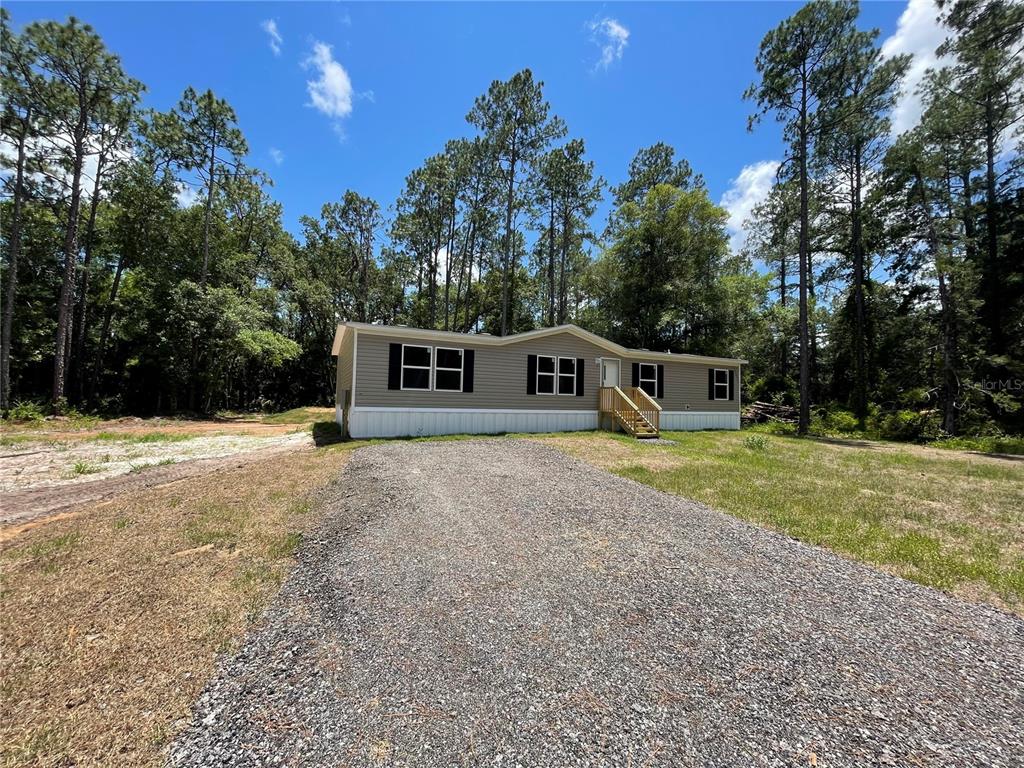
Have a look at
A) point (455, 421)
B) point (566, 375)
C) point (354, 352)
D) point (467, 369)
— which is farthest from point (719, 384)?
point (354, 352)

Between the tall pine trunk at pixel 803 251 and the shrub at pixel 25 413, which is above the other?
the tall pine trunk at pixel 803 251

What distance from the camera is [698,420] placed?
1534cm

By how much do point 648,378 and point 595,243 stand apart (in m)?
11.4

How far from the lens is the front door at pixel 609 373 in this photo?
533 inches

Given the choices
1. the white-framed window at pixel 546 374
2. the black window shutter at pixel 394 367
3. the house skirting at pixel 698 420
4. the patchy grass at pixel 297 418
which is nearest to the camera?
the black window shutter at pixel 394 367

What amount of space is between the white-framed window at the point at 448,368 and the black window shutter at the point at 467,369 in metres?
0.06

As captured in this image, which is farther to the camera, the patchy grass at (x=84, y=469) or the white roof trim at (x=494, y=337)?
the white roof trim at (x=494, y=337)

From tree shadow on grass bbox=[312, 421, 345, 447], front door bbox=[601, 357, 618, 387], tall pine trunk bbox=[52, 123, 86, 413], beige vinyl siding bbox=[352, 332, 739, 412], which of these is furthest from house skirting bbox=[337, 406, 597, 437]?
tall pine trunk bbox=[52, 123, 86, 413]

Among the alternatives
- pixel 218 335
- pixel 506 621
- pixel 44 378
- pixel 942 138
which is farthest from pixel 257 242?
pixel 942 138

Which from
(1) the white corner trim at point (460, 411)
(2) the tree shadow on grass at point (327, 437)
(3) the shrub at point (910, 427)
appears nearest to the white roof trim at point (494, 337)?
A: (1) the white corner trim at point (460, 411)

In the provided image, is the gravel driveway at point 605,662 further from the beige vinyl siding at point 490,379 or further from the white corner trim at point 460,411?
the beige vinyl siding at point 490,379

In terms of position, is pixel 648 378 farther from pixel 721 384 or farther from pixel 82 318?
pixel 82 318

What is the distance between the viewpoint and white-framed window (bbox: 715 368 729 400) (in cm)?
1575

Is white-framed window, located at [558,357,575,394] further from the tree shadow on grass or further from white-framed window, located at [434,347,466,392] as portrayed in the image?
the tree shadow on grass
